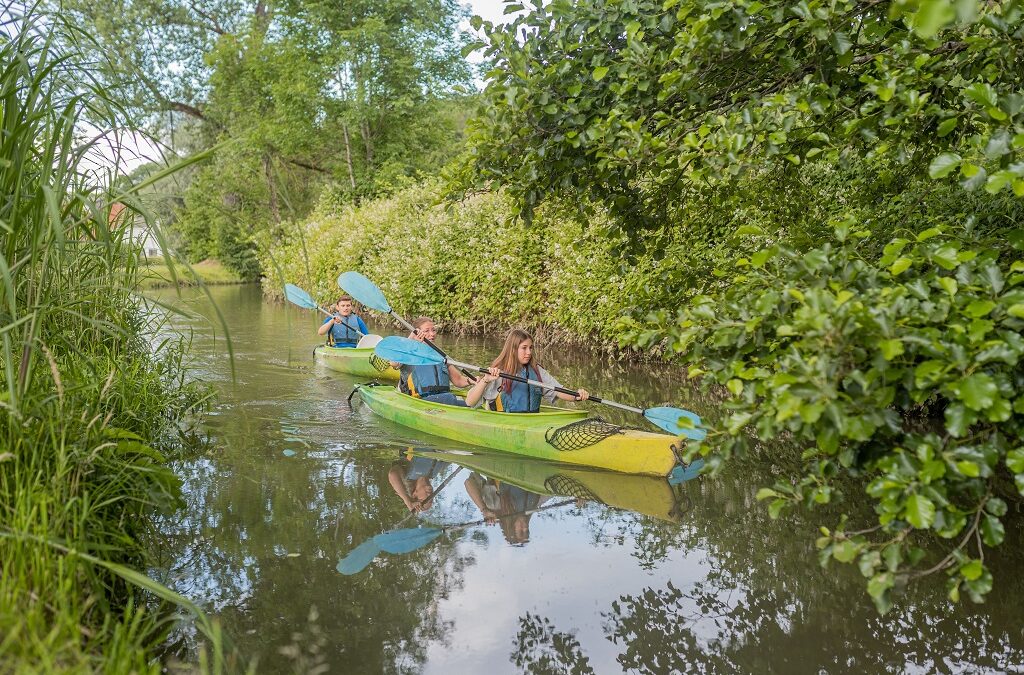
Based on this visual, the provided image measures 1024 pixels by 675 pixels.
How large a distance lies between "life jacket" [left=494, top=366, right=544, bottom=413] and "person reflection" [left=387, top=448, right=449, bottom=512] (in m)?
0.82

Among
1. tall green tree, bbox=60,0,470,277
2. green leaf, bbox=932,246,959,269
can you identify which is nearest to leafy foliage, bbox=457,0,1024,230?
green leaf, bbox=932,246,959,269

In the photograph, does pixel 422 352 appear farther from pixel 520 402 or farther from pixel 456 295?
pixel 456 295

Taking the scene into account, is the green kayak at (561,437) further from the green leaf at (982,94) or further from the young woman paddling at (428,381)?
the green leaf at (982,94)

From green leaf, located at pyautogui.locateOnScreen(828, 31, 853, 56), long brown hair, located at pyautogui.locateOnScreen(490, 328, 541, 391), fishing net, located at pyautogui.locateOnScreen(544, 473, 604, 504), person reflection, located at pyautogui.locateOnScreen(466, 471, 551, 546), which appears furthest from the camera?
long brown hair, located at pyautogui.locateOnScreen(490, 328, 541, 391)

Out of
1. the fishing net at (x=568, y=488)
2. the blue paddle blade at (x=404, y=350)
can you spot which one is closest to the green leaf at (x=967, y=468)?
the fishing net at (x=568, y=488)

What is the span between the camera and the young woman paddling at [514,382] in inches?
279

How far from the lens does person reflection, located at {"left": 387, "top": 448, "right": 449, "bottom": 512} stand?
575 cm

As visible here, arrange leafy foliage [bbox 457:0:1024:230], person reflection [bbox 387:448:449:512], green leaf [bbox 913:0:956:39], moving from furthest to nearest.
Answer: person reflection [bbox 387:448:449:512], leafy foliage [bbox 457:0:1024:230], green leaf [bbox 913:0:956:39]

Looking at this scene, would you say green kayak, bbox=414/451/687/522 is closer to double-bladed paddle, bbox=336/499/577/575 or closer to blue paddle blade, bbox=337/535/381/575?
double-bladed paddle, bbox=336/499/577/575

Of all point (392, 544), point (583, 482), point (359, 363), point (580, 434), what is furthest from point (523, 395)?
point (359, 363)

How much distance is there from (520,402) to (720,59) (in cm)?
416

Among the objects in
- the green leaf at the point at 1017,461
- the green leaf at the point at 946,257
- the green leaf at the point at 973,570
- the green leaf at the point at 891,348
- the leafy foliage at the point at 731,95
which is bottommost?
the green leaf at the point at 973,570

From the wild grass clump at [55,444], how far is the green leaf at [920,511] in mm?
2137

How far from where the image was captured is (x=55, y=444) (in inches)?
119
